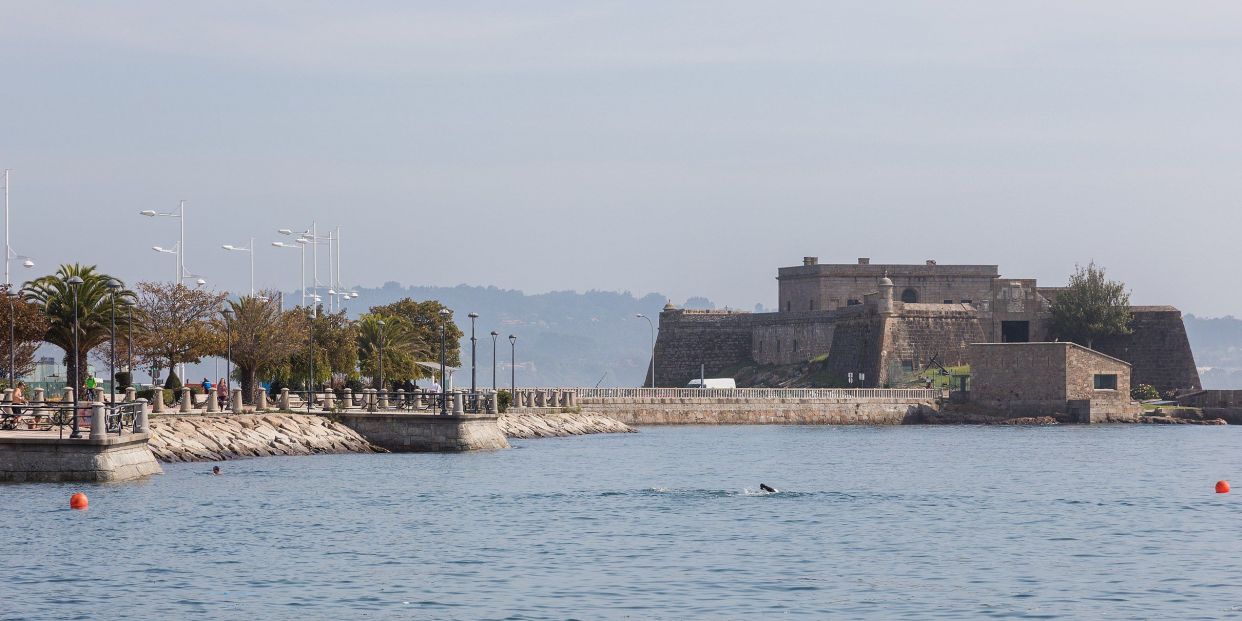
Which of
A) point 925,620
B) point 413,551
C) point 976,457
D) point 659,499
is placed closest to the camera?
point 925,620

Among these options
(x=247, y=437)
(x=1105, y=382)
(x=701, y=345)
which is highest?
(x=701, y=345)

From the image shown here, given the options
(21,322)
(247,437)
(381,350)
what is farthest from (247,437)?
(381,350)

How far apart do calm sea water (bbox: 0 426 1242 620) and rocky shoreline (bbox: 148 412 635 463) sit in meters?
1.08

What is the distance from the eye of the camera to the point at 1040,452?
68062 millimetres

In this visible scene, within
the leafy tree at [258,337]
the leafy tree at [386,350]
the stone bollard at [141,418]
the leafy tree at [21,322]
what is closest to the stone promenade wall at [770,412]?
the leafy tree at [386,350]

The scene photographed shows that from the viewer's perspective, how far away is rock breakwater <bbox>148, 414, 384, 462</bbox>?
1917 inches

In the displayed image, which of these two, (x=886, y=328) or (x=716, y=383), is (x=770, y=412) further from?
(x=886, y=328)

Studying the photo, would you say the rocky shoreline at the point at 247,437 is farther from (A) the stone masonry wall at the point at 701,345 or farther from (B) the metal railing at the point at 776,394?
(A) the stone masonry wall at the point at 701,345

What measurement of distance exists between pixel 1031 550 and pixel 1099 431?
193 feet

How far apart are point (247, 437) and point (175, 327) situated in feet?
44.2

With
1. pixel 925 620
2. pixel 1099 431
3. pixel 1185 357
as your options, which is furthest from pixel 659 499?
pixel 1185 357

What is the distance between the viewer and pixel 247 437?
173 ft

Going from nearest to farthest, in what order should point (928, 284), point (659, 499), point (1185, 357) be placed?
point (659, 499) < point (1185, 357) < point (928, 284)

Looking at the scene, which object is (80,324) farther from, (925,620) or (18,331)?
(925,620)
